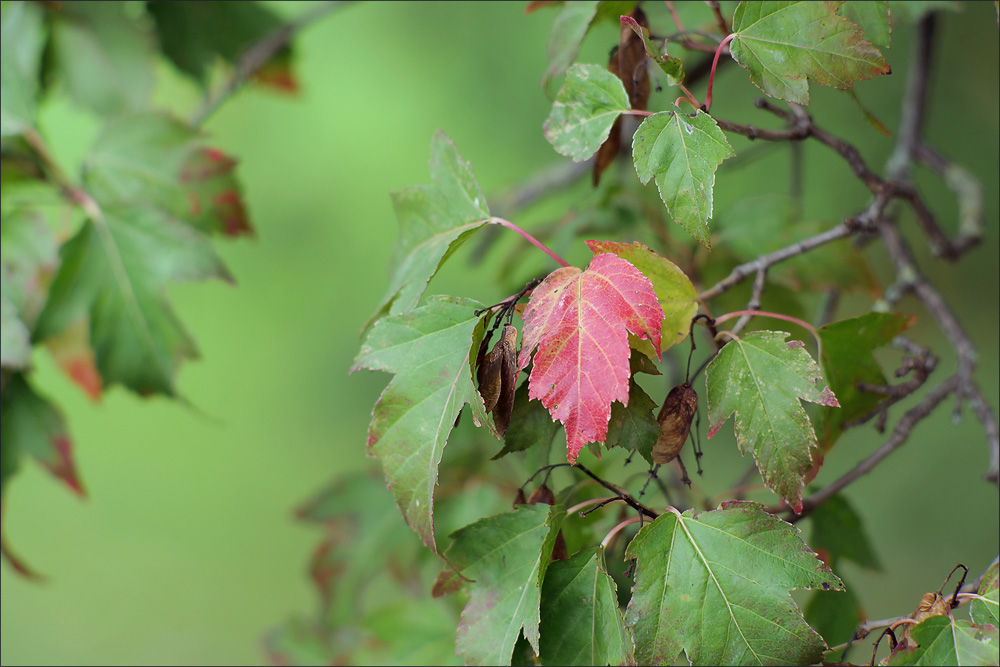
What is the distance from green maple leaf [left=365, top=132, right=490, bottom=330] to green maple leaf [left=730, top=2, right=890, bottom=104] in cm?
12

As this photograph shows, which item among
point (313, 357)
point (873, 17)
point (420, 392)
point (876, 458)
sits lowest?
point (313, 357)

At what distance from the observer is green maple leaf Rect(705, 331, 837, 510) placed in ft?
0.81

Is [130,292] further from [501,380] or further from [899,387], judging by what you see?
[899,387]

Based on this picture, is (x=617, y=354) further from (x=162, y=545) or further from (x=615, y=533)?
(x=162, y=545)

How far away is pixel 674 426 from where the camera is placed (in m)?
0.26

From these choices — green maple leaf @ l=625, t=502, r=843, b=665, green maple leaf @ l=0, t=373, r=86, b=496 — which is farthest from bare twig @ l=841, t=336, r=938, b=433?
green maple leaf @ l=0, t=373, r=86, b=496

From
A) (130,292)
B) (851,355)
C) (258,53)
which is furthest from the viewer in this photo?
(258,53)

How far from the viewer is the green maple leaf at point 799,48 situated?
25 centimetres

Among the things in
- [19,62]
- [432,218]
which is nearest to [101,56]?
[19,62]

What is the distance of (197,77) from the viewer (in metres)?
0.59

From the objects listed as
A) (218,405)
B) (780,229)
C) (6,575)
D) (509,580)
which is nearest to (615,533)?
(509,580)

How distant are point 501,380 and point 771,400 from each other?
100 mm

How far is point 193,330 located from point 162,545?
31cm

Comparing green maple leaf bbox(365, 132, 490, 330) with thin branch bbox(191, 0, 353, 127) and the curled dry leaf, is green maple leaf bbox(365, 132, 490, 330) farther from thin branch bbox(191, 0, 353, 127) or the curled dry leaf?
thin branch bbox(191, 0, 353, 127)
